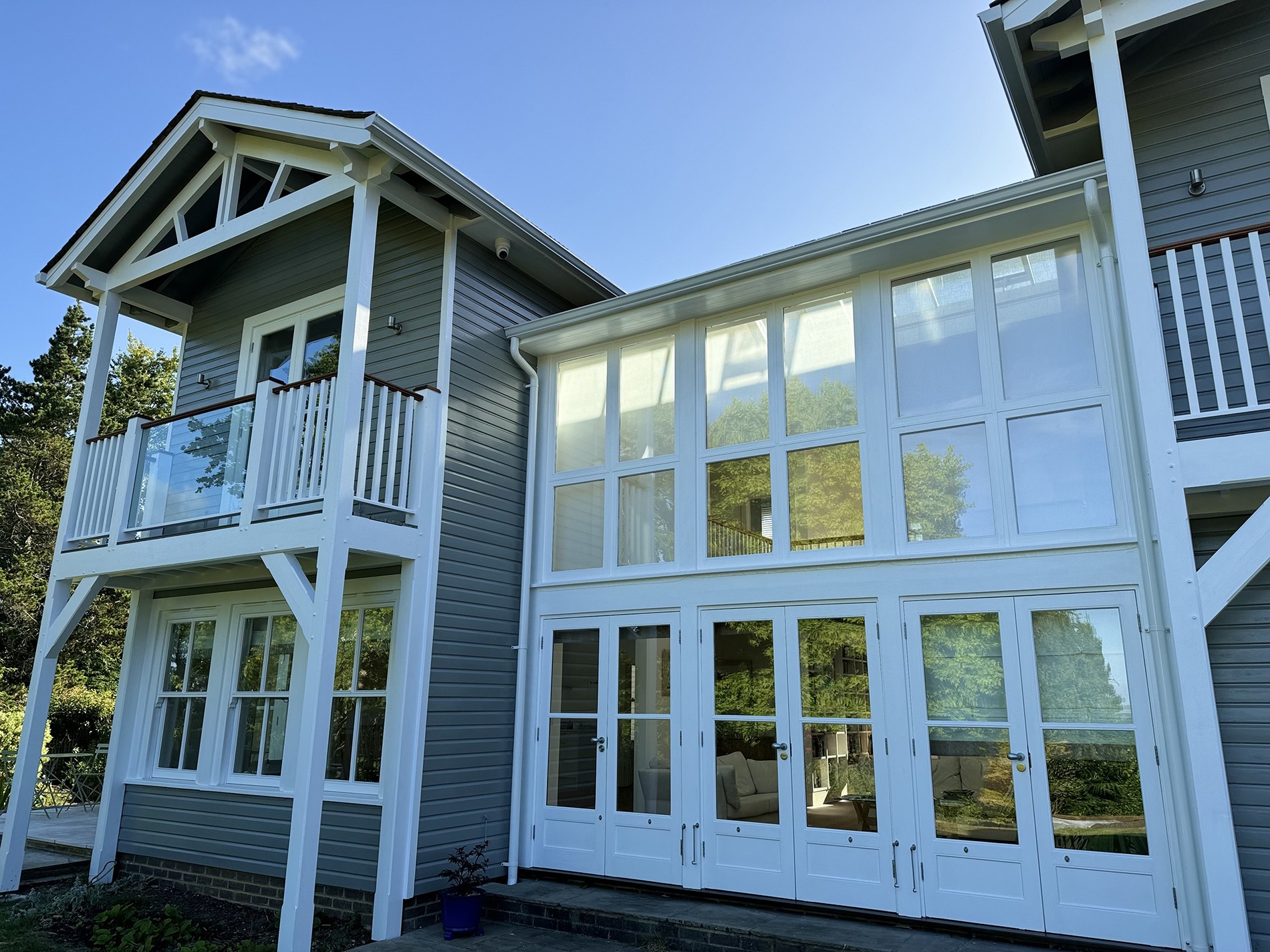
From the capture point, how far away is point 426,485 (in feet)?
21.9

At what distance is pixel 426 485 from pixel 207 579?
9.25ft

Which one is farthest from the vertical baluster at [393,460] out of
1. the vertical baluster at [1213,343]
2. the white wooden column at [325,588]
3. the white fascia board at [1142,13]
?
the white fascia board at [1142,13]

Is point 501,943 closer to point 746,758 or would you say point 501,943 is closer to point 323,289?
point 746,758

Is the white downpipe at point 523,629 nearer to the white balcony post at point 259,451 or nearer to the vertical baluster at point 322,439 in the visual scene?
the vertical baluster at point 322,439

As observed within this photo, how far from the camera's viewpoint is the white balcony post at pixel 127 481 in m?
7.22

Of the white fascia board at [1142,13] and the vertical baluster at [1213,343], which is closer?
the vertical baluster at [1213,343]

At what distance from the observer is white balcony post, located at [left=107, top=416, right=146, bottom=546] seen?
23.7 ft

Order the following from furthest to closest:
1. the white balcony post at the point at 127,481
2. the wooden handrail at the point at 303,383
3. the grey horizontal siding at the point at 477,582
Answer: the white balcony post at the point at 127,481 → the grey horizontal siding at the point at 477,582 → the wooden handrail at the point at 303,383

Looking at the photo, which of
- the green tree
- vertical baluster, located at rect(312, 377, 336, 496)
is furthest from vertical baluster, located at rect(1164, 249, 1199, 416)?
the green tree

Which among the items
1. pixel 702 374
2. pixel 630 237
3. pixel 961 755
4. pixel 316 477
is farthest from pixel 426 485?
pixel 630 237

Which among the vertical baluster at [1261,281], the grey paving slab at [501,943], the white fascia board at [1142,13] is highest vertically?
the white fascia board at [1142,13]

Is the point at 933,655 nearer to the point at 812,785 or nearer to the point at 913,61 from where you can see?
the point at 812,785

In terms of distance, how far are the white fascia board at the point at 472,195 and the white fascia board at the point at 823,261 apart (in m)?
0.76

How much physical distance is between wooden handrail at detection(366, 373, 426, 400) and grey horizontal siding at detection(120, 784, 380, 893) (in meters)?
3.21
